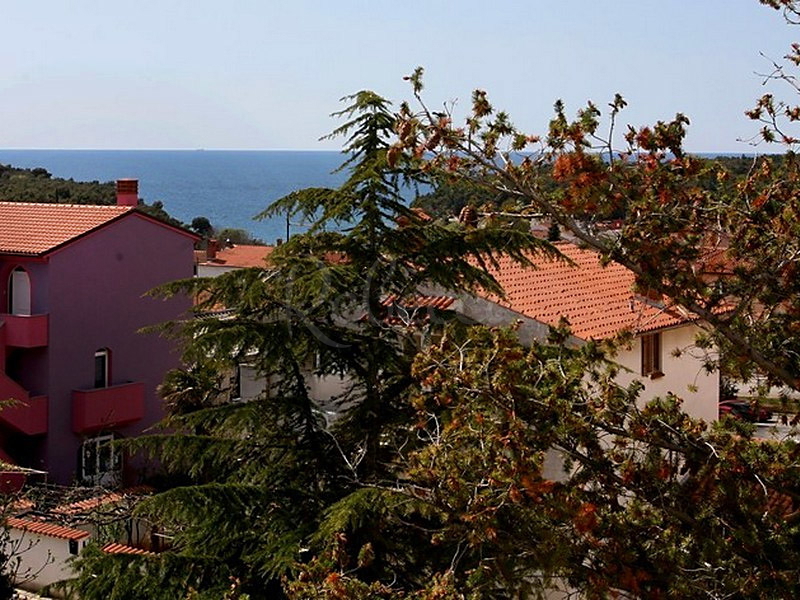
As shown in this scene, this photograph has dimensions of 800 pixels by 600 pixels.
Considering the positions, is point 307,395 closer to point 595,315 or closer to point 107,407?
point 595,315

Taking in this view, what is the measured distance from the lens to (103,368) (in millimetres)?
29922

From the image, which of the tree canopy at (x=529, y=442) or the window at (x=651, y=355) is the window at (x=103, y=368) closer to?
the window at (x=651, y=355)

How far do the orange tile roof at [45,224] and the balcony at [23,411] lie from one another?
10.6 ft

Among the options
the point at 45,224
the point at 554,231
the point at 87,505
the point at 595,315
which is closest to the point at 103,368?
the point at 45,224

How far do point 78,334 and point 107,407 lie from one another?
6.20 feet

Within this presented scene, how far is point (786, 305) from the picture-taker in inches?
368

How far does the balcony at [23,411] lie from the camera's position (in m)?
26.3

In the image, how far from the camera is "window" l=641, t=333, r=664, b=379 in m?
20.6

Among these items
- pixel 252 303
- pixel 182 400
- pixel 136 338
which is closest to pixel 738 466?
pixel 252 303

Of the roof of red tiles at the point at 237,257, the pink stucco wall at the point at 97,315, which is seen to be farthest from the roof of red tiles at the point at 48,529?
the roof of red tiles at the point at 237,257

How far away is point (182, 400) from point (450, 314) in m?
13.1

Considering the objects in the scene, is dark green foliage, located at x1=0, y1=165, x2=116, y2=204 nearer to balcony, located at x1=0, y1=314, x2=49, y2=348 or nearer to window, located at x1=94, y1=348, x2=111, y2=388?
window, located at x1=94, y1=348, x2=111, y2=388

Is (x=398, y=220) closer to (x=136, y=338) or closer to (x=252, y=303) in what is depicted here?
(x=252, y=303)

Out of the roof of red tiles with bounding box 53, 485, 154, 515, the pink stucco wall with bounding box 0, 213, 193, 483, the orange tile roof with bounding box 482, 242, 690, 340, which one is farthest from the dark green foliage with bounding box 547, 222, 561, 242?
the pink stucco wall with bounding box 0, 213, 193, 483
